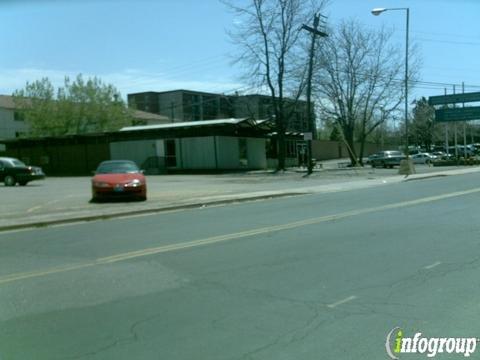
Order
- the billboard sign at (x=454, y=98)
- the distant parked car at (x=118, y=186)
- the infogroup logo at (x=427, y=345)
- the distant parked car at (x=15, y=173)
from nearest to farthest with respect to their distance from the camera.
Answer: the infogroup logo at (x=427, y=345) < the distant parked car at (x=118, y=186) < the distant parked car at (x=15, y=173) < the billboard sign at (x=454, y=98)

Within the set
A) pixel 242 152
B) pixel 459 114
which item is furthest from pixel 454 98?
pixel 242 152

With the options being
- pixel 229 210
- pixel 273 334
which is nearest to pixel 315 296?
pixel 273 334

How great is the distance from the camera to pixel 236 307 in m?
5.79

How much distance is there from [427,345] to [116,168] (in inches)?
680

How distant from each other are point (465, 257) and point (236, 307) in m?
3.90

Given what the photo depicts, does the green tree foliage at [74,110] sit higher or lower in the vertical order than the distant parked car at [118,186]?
higher

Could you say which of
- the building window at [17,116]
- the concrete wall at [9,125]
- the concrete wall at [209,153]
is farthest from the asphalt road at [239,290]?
the concrete wall at [9,125]

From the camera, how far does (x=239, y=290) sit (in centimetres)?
646

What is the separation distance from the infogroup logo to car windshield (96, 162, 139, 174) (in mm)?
16677

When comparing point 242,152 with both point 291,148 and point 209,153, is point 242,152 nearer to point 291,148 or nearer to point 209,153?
point 209,153

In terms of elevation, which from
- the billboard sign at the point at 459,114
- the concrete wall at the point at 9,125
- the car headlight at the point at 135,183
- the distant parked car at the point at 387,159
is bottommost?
the distant parked car at the point at 387,159

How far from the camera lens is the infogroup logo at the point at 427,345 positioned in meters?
4.51

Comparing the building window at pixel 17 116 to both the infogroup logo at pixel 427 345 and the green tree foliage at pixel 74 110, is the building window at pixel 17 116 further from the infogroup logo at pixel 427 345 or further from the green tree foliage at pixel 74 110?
the infogroup logo at pixel 427 345

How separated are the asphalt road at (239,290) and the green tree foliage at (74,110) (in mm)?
51747
